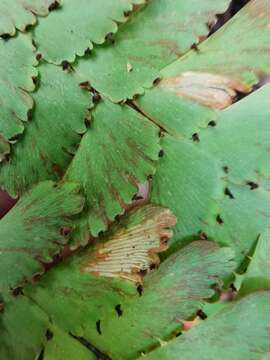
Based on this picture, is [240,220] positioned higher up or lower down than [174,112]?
lower down

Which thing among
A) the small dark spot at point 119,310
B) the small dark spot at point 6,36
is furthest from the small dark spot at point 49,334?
the small dark spot at point 6,36

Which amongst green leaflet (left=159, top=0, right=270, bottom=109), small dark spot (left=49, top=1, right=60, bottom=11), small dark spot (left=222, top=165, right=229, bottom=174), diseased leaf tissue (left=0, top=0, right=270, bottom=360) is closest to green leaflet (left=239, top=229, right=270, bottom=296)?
diseased leaf tissue (left=0, top=0, right=270, bottom=360)

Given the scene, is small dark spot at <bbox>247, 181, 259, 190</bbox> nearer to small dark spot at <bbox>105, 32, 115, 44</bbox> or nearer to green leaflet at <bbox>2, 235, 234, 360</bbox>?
green leaflet at <bbox>2, 235, 234, 360</bbox>

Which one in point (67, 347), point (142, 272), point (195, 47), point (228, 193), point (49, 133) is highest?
point (195, 47)

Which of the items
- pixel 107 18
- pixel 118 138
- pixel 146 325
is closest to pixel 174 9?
pixel 107 18

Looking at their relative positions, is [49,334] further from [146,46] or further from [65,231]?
[146,46]

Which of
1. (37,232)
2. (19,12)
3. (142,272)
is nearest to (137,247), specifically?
(142,272)

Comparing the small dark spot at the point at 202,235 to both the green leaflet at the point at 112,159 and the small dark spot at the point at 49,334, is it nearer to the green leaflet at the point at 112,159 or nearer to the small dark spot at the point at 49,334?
the green leaflet at the point at 112,159
